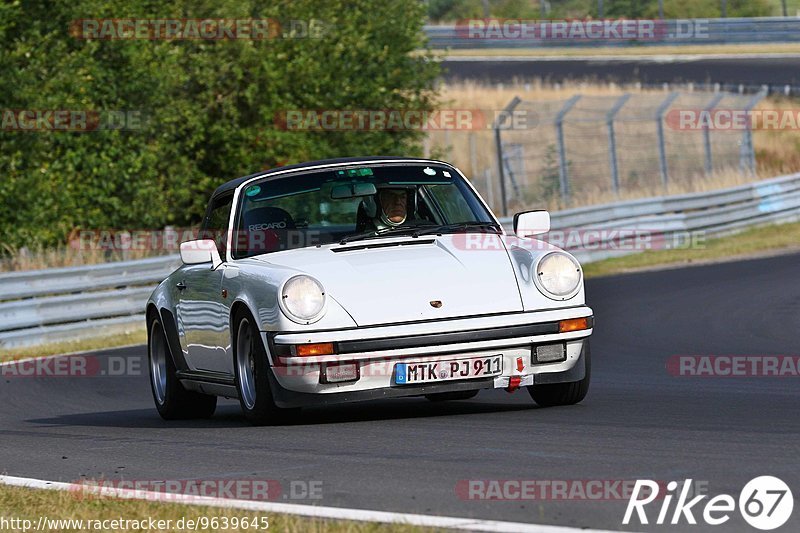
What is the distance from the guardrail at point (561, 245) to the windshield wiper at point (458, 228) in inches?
391

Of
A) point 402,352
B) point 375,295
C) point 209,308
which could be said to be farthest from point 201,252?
point 402,352

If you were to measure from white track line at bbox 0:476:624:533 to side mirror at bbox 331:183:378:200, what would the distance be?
2844mm

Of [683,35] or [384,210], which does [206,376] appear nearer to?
[384,210]

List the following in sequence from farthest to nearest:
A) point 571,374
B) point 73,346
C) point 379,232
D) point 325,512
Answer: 1. point 73,346
2. point 379,232
3. point 571,374
4. point 325,512

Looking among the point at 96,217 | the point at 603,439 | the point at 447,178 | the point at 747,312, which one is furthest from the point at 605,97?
the point at 603,439

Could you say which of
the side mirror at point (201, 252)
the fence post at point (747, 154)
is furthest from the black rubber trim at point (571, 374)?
the fence post at point (747, 154)

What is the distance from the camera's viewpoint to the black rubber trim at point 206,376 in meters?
9.09

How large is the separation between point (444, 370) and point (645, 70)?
41.5m

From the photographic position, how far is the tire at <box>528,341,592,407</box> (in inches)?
339

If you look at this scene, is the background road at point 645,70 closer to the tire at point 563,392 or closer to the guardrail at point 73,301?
the guardrail at point 73,301

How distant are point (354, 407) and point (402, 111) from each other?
21857 mm

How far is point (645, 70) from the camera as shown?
48344 millimetres

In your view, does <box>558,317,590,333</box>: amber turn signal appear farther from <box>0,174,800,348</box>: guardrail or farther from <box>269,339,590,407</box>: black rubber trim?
<box>0,174,800,348</box>: guardrail

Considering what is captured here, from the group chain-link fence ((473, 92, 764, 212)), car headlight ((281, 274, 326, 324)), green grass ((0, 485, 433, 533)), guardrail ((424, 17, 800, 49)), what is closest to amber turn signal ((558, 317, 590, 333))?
car headlight ((281, 274, 326, 324))
